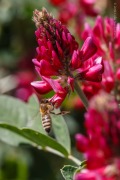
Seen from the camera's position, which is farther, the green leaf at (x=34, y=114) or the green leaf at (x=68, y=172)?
the green leaf at (x=34, y=114)

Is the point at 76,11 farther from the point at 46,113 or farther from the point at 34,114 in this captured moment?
the point at 46,113

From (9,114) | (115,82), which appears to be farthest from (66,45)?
(9,114)

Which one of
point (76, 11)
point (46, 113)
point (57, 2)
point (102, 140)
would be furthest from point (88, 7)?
point (102, 140)

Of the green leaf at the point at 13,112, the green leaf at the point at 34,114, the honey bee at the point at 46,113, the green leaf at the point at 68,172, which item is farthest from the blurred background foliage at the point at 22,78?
the green leaf at the point at 68,172

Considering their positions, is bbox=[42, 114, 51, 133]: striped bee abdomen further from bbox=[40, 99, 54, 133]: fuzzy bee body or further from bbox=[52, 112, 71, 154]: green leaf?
bbox=[52, 112, 71, 154]: green leaf

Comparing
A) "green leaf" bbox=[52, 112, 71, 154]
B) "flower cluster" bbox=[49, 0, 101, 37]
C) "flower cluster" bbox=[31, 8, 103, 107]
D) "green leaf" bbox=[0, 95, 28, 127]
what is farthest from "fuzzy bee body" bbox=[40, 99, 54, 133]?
"flower cluster" bbox=[49, 0, 101, 37]

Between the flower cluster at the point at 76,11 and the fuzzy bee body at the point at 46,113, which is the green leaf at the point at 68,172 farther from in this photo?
the flower cluster at the point at 76,11
